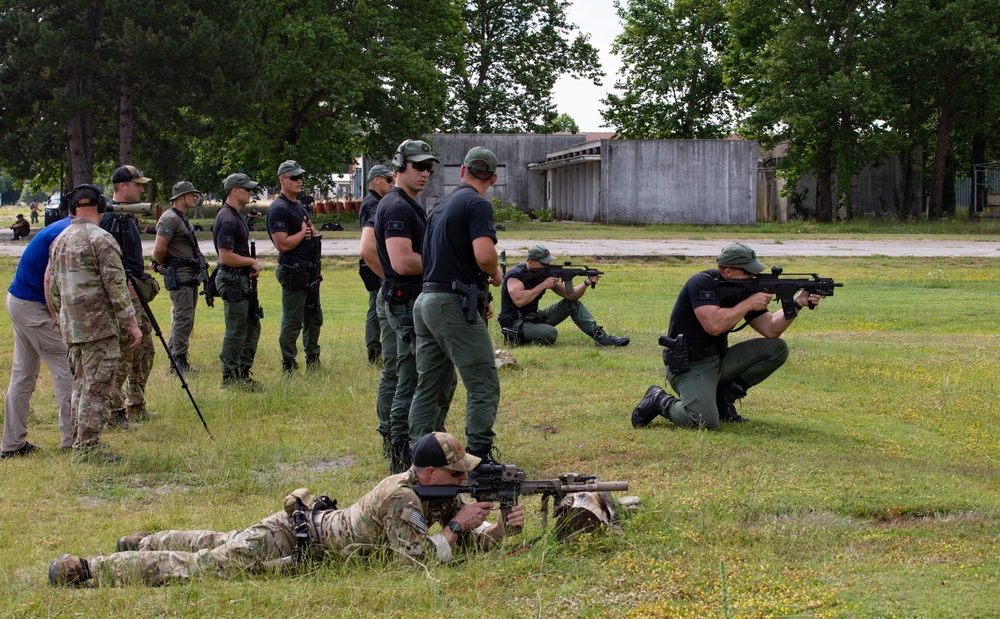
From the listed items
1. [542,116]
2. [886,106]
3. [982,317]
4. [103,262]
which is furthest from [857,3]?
[103,262]

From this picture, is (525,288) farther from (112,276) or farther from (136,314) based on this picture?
(112,276)

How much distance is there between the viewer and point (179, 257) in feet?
35.6

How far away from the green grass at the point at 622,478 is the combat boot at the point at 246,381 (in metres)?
0.20

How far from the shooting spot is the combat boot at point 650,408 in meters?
8.15

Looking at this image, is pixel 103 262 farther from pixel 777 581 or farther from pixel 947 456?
pixel 947 456

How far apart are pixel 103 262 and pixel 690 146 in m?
39.7

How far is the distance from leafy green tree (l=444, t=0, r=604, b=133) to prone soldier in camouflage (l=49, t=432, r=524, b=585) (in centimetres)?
5743

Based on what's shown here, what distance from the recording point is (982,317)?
15211 mm

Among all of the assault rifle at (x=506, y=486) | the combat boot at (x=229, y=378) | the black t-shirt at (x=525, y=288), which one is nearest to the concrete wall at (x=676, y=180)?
the black t-shirt at (x=525, y=288)

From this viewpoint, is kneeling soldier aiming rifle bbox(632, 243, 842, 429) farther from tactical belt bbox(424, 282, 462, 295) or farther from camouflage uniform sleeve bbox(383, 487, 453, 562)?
camouflage uniform sleeve bbox(383, 487, 453, 562)

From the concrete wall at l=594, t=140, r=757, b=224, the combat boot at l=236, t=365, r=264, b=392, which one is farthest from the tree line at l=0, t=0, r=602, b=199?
the combat boot at l=236, t=365, r=264, b=392

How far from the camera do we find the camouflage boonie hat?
17.0 ft

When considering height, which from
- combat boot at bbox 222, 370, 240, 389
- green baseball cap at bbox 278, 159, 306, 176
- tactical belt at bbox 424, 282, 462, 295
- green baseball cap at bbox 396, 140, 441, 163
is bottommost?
combat boot at bbox 222, 370, 240, 389

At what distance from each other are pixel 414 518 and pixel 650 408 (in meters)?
3.45
